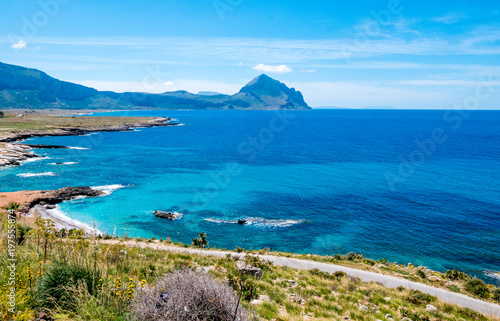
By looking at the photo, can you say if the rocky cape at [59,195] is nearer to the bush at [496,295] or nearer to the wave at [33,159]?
the wave at [33,159]

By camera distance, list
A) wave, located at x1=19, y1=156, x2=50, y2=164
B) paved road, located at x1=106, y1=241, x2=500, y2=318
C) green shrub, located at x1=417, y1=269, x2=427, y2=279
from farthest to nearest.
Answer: wave, located at x1=19, y1=156, x2=50, y2=164 → green shrub, located at x1=417, y1=269, x2=427, y2=279 → paved road, located at x1=106, y1=241, x2=500, y2=318

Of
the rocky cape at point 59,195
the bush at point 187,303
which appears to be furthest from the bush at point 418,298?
the rocky cape at point 59,195

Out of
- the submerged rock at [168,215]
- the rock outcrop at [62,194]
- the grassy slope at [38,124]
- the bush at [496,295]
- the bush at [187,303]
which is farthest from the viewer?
the grassy slope at [38,124]

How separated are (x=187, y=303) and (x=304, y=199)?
44303 mm

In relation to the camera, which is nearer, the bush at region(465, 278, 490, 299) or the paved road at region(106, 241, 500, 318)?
the paved road at region(106, 241, 500, 318)

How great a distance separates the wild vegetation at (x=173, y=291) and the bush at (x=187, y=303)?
0.07 ft

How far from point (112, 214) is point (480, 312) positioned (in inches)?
1654

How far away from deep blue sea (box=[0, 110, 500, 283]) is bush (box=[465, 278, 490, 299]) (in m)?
9.52

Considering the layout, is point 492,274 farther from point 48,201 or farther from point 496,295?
point 48,201

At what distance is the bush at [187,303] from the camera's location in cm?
632

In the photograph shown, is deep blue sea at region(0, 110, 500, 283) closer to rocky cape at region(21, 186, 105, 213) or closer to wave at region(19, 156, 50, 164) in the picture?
wave at region(19, 156, 50, 164)

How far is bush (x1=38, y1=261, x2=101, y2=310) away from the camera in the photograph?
7.62 m

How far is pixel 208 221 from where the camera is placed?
39844mm

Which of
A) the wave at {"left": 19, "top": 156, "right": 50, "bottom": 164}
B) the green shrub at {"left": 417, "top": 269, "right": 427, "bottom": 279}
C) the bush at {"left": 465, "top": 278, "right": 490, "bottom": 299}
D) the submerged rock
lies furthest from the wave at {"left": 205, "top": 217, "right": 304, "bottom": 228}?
the wave at {"left": 19, "top": 156, "right": 50, "bottom": 164}
